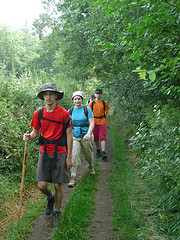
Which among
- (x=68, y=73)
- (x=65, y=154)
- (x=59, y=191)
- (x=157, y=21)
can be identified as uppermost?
(x=68, y=73)

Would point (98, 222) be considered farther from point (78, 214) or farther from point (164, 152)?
point (164, 152)

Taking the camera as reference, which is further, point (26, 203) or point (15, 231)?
point (26, 203)

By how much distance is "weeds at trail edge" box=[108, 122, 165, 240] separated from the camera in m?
3.42

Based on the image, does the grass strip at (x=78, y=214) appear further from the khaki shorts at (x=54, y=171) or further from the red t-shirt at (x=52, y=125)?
the red t-shirt at (x=52, y=125)

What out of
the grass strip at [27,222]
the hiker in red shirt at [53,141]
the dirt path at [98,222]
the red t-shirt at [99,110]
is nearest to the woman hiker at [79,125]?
the dirt path at [98,222]

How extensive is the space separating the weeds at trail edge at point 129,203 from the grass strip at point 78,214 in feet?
1.56

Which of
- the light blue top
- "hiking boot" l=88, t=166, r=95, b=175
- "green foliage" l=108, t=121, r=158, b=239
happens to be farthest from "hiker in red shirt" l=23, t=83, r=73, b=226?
"hiking boot" l=88, t=166, r=95, b=175

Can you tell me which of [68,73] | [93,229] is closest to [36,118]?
[93,229]

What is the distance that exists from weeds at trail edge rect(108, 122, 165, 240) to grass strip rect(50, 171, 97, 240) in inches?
18.7

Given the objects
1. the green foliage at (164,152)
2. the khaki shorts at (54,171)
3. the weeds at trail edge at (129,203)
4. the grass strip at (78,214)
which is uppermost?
the green foliage at (164,152)

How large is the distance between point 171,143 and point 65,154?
67.6 inches

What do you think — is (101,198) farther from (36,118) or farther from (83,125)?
(36,118)

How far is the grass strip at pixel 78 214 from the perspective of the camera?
11.4 ft

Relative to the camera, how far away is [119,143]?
9.56 meters
